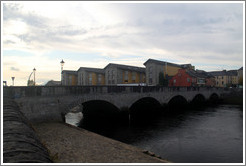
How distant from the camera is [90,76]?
72.8 metres

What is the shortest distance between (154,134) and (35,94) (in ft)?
41.3

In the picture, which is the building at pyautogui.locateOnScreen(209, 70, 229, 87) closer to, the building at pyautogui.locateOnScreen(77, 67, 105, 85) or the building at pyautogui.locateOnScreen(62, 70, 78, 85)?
the building at pyautogui.locateOnScreen(77, 67, 105, 85)

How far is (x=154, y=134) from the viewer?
769 inches

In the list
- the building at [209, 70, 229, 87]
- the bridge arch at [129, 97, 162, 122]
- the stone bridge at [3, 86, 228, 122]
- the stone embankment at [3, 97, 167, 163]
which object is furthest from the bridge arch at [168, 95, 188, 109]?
the building at [209, 70, 229, 87]

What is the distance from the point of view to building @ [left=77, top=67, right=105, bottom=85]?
72.1 meters

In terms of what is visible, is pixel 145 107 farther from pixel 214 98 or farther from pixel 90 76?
pixel 90 76

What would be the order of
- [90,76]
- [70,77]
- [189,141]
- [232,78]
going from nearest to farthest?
1. [189,141]
2. [90,76]
3. [70,77]
4. [232,78]

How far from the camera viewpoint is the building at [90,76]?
236 ft

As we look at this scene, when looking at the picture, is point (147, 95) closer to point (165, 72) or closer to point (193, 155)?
point (193, 155)

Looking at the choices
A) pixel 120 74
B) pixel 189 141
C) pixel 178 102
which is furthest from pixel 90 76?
pixel 189 141

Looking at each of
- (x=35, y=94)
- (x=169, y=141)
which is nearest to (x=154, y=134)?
(x=169, y=141)

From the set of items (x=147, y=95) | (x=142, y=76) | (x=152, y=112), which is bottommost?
(x=152, y=112)

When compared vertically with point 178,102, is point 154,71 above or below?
above

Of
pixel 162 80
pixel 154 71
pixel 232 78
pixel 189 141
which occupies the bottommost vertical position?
pixel 189 141
